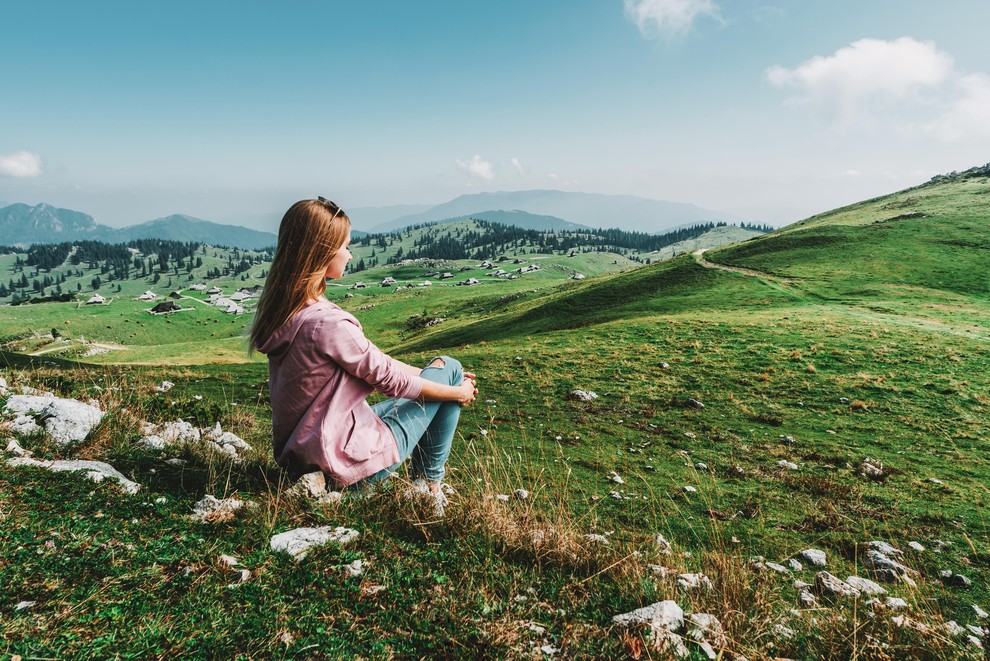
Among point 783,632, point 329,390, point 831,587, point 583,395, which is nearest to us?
point 783,632

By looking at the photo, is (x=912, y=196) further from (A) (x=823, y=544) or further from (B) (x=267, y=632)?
(B) (x=267, y=632)

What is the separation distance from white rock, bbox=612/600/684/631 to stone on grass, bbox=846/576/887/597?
3.04 meters

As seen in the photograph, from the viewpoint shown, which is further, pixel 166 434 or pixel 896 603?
pixel 166 434

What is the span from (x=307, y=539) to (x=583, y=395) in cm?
1313

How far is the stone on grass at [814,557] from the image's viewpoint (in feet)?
20.6

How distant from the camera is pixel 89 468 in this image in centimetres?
494

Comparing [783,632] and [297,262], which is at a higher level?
[297,262]

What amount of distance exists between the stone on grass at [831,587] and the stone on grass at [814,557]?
99 centimetres

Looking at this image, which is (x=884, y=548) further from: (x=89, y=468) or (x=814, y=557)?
(x=89, y=468)

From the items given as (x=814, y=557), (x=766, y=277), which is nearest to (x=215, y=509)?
(x=814, y=557)

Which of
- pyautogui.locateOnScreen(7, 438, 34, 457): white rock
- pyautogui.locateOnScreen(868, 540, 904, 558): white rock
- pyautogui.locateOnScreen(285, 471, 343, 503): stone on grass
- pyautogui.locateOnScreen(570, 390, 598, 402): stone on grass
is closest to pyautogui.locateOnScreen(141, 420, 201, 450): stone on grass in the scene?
pyautogui.locateOnScreen(7, 438, 34, 457): white rock

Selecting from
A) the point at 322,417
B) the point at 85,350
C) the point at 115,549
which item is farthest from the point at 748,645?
the point at 85,350

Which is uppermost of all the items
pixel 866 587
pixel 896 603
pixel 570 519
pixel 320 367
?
pixel 320 367

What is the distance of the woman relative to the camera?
14.3ft
